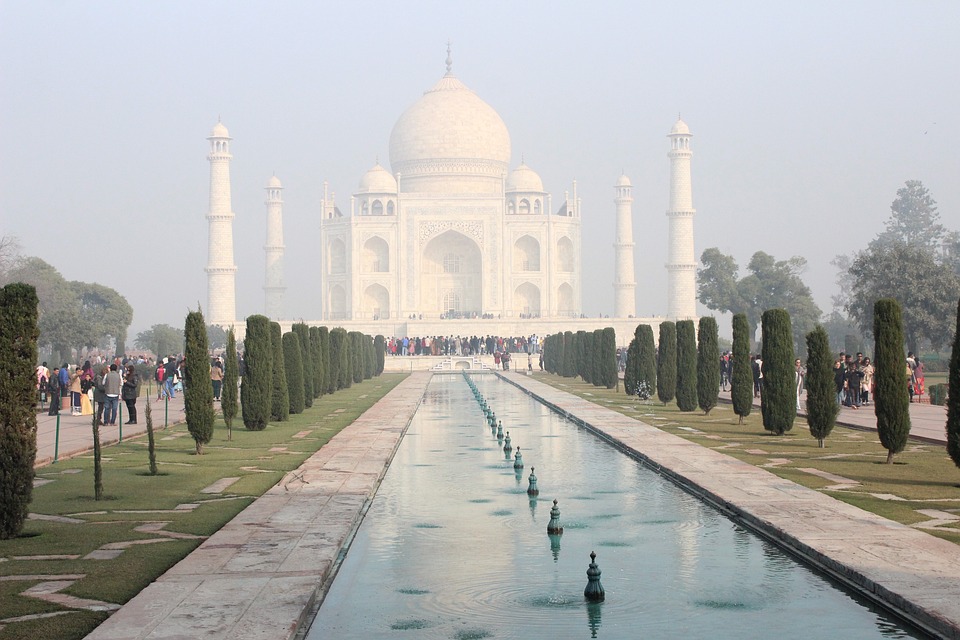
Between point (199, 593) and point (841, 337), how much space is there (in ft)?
166

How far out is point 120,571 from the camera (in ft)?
18.9

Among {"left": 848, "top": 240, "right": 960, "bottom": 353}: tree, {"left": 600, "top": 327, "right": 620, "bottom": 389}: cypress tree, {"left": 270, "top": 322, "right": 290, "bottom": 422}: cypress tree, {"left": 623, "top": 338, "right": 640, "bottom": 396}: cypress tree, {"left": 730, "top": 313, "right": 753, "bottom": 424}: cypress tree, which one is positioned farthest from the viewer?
{"left": 848, "top": 240, "right": 960, "bottom": 353}: tree

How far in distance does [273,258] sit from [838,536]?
46789mm

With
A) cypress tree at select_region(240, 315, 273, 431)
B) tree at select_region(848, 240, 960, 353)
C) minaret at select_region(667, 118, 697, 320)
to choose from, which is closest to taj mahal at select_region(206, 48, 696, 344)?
minaret at select_region(667, 118, 697, 320)

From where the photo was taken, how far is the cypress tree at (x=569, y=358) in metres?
31.6

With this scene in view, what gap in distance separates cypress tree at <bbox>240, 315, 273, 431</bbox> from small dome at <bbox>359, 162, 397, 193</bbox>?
128 feet

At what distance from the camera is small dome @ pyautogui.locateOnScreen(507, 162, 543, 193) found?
54469 millimetres

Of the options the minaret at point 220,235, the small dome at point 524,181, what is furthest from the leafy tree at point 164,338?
the small dome at point 524,181

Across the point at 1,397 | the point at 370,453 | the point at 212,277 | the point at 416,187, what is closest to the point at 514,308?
the point at 416,187

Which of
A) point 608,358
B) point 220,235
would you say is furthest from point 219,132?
point 608,358

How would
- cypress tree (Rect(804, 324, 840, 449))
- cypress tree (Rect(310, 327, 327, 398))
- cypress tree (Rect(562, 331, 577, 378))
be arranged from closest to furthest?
cypress tree (Rect(804, 324, 840, 449)) < cypress tree (Rect(310, 327, 327, 398)) < cypress tree (Rect(562, 331, 577, 378))

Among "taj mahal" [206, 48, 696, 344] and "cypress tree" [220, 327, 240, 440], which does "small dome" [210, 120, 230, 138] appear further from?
"cypress tree" [220, 327, 240, 440]

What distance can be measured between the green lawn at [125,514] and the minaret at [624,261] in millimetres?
38733

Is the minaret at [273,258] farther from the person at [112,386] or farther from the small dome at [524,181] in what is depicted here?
the person at [112,386]
